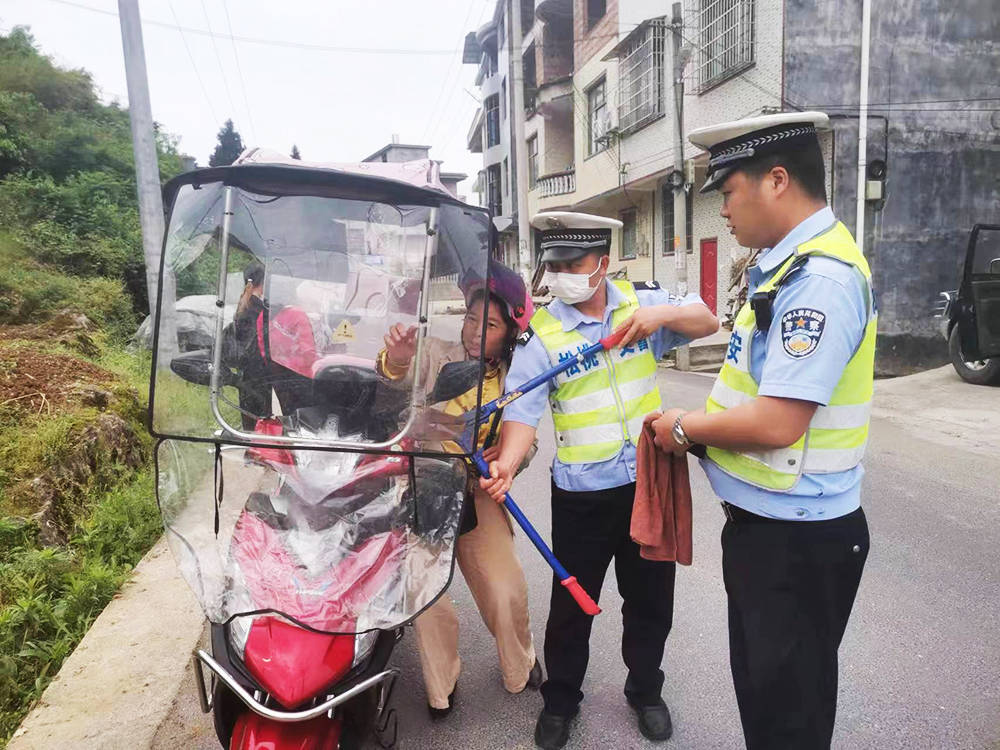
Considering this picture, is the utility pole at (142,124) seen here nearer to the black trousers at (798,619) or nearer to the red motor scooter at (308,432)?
the red motor scooter at (308,432)

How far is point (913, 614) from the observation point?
3.26m

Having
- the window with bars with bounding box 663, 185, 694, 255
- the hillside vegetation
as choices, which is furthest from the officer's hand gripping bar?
the window with bars with bounding box 663, 185, 694, 255

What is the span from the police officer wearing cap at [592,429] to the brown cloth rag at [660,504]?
0.27 metres

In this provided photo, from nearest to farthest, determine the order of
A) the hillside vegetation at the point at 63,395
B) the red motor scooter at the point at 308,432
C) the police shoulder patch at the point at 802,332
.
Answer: the police shoulder patch at the point at 802,332, the red motor scooter at the point at 308,432, the hillside vegetation at the point at 63,395

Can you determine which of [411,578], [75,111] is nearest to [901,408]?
[411,578]

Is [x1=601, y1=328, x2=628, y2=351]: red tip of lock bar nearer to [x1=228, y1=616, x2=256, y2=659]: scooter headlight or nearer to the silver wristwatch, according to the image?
the silver wristwatch

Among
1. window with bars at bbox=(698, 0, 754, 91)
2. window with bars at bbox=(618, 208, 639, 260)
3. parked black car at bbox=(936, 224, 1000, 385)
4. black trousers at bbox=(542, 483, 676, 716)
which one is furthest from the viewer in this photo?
window with bars at bbox=(618, 208, 639, 260)

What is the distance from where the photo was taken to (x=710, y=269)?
14070 millimetres

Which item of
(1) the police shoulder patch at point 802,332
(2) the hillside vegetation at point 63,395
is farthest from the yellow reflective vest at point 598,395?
(2) the hillside vegetation at point 63,395

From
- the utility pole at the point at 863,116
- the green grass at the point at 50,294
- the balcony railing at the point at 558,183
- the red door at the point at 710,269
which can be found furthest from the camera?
the balcony railing at the point at 558,183

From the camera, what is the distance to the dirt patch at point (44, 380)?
4.72 meters

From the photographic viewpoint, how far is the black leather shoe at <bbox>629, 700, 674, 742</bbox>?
2473 millimetres

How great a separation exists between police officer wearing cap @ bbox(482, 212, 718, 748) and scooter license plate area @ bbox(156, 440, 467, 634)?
437 millimetres

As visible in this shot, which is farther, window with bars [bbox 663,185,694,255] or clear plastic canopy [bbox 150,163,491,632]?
window with bars [bbox 663,185,694,255]
